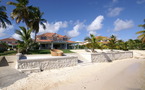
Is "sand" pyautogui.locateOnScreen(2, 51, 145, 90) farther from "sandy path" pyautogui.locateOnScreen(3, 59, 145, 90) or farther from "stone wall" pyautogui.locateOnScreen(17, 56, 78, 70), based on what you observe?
"stone wall" pyautogui.locateOnScreen(17, 56, 78, 70)

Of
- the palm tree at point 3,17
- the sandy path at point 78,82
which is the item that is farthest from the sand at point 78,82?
the palm tree at point 3,17

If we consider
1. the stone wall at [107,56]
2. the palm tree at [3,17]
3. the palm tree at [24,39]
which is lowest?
the stone wall at [107,56]

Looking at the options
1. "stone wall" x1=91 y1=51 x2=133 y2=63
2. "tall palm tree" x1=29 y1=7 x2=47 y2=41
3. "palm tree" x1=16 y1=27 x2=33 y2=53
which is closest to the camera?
"stone wall" x1=91 y1=51 x2=133 y2=63

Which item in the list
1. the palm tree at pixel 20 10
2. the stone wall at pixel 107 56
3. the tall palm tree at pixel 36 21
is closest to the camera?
the stone wall at pixel 107 56

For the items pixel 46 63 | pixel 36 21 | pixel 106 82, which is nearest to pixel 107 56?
pixel 106 82

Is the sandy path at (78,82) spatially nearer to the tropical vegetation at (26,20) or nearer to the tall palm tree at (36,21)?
the tropical vegetation at (26,20)

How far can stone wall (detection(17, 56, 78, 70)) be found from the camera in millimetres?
7338

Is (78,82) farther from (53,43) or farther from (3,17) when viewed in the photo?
(53,43)

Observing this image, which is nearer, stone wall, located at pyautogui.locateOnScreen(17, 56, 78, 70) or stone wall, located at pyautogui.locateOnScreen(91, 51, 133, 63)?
stone wall, located at pyautogui.locateOnScreen(17, 56, 78, 70)

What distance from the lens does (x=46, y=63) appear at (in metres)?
8.37

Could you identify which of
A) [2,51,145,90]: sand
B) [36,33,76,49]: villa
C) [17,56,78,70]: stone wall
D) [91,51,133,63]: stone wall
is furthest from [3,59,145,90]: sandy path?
[36,33,76,49]: villa

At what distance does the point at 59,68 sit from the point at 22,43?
31.4 ft

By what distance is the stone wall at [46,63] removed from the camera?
734 cm

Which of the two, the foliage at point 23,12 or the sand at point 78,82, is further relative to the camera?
the foliage at point 23,12
